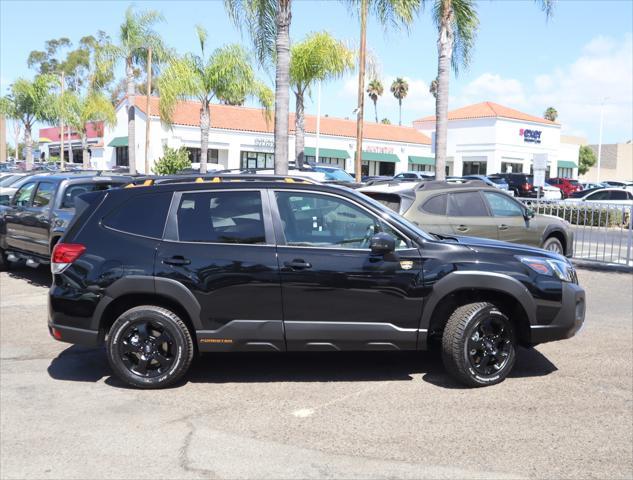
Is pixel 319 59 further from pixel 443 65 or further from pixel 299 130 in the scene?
pixel 443 65

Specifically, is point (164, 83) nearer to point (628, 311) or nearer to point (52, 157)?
point (628, 311)

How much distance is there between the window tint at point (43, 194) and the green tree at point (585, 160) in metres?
79.8

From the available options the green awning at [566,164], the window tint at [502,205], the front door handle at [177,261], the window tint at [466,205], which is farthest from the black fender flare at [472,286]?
the green awning at [566,164]

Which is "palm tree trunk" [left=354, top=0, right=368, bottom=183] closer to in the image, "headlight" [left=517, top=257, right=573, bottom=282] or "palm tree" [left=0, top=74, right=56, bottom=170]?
"headlight" [left=517, top=257, right=573, bottom=282]

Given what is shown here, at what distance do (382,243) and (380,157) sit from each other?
55.0 m

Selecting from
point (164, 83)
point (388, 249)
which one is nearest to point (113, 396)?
point (388, 249)

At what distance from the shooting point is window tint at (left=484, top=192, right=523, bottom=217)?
1123 cm

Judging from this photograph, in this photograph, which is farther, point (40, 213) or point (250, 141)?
point (250, 141)

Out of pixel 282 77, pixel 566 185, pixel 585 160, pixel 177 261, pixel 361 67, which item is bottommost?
pixel 177 261

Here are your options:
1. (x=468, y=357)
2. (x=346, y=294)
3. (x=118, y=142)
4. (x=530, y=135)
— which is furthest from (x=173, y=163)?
(x=468, y=357)

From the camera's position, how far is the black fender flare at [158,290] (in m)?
5.70

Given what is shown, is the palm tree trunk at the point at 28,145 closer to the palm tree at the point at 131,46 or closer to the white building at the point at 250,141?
the white building at the point at 250,141

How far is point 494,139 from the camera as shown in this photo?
5828 cm

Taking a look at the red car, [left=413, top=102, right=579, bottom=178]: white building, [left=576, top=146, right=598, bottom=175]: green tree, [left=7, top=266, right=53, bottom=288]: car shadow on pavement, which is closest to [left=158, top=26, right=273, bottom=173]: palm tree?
[left=7, top=266, right=53, bottom=288]: car shadow on pavement
